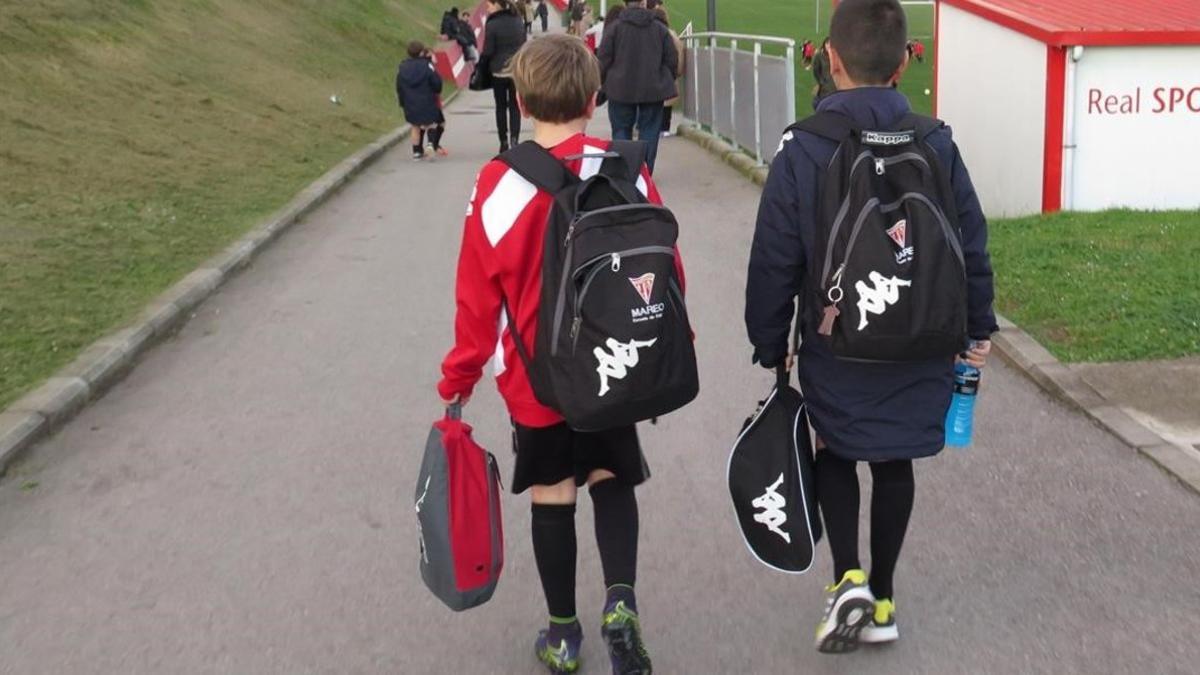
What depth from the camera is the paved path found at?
401cm

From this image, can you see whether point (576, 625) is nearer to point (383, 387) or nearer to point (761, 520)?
point (761, 520)

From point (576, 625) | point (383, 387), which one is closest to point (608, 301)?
point (576, 625)

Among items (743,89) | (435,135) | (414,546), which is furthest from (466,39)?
(414,546)

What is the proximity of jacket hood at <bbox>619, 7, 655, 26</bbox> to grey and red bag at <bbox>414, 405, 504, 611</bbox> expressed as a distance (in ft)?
31.4

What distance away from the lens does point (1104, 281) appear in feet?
25.1

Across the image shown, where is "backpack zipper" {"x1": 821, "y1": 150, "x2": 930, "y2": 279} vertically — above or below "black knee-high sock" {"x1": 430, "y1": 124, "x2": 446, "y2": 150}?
above

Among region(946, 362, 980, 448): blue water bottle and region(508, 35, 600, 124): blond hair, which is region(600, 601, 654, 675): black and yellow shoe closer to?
region(946, 362, 980, 448): blue water bottle

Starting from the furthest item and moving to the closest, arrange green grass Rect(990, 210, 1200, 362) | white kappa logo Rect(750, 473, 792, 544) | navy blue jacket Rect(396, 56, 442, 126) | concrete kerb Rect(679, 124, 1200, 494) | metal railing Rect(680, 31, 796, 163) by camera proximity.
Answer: navy blue jacket Rect(396, 56, 442, 126) < metal railing Rect(680, 31, 796, 163) < green grass Rect(990, 210, 1200, 362) < concrete kerb Rect(679, 124, 1200, 494) < white kappa logo Rect(750, 473, 792, 544)

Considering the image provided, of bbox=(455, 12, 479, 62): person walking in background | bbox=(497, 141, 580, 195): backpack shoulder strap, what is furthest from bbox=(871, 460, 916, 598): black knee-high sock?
bbox=(455, 12, 479, 62): person walking in background

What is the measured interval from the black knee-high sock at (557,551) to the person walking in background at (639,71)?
354 inches

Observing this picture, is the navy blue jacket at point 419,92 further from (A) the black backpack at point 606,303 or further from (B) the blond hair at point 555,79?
(A) the black backpack at point 606,303

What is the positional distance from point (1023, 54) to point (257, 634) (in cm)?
798

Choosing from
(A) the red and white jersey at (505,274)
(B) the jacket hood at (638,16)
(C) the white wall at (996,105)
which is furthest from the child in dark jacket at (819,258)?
(B) the jacket hood at (638,16)

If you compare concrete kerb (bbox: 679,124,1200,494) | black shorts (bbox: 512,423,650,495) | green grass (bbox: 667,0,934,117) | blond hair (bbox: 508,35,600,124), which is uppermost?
blond hair (bbox: 508,35,600,124)
